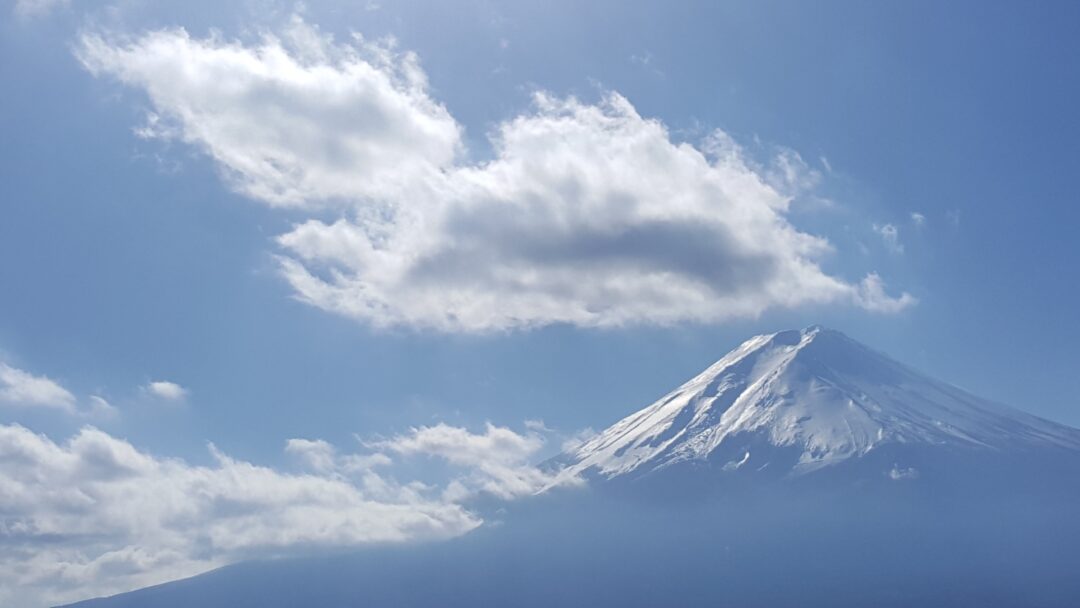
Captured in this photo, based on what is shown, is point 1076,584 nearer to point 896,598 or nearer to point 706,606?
point 896,598

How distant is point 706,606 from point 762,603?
9.60 m

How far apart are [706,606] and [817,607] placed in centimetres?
1948

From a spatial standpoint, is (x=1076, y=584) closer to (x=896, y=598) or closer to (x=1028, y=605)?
(x=1028, y=605)

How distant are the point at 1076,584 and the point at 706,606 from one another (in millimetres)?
62788

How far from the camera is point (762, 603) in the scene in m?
197

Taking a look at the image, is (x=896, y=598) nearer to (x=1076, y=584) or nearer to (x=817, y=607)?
(x=817, y=607)

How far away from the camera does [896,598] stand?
194250mm

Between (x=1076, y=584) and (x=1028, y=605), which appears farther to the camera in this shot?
(x=1076, y=584)

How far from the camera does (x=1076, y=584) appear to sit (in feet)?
648

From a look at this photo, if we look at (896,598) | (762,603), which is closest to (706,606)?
(762,603)

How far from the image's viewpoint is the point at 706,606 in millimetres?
199500

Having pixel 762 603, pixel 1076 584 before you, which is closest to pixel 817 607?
pixel 762 603

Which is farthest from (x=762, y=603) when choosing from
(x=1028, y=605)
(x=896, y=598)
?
(x=1028, y=605)

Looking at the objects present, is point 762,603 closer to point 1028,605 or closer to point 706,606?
point 706,606
